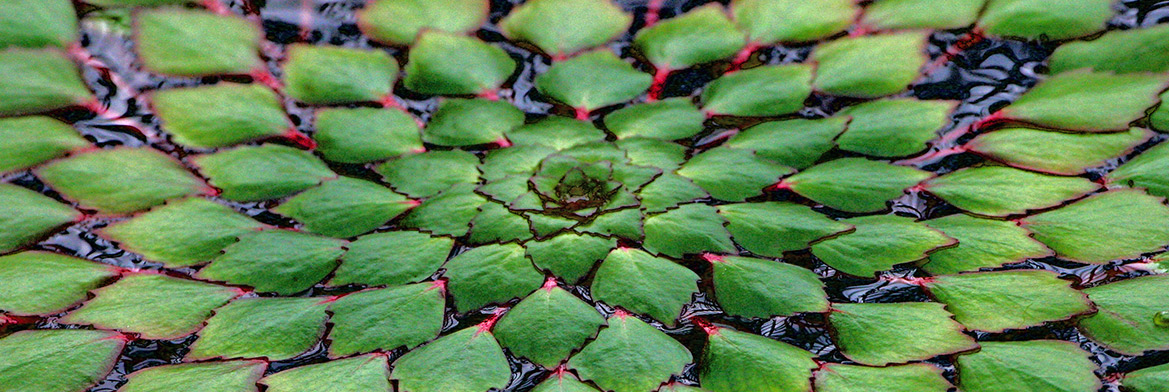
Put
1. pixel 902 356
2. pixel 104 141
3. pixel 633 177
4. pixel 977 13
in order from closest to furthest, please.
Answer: pixel 902 356, pixel 633 177, pixel 104 141, pixel 977 13

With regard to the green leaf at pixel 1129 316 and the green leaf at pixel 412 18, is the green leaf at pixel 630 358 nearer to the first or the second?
the green leaf at pixel 1129 316

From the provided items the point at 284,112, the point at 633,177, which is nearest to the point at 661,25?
the point at 633,177

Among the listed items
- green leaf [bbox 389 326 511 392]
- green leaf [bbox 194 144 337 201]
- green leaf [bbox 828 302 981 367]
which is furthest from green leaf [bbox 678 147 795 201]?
green leaf [bbox 194 144 337 201]

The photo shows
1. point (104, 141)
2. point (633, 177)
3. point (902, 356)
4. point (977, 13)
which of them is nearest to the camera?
point (902, 356)

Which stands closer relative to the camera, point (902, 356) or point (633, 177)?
point (902, 356)

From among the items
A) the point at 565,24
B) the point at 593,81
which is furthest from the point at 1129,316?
the point at 565,24

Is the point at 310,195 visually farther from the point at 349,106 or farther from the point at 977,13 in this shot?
the point at 977,13

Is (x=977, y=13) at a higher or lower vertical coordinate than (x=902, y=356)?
higher
